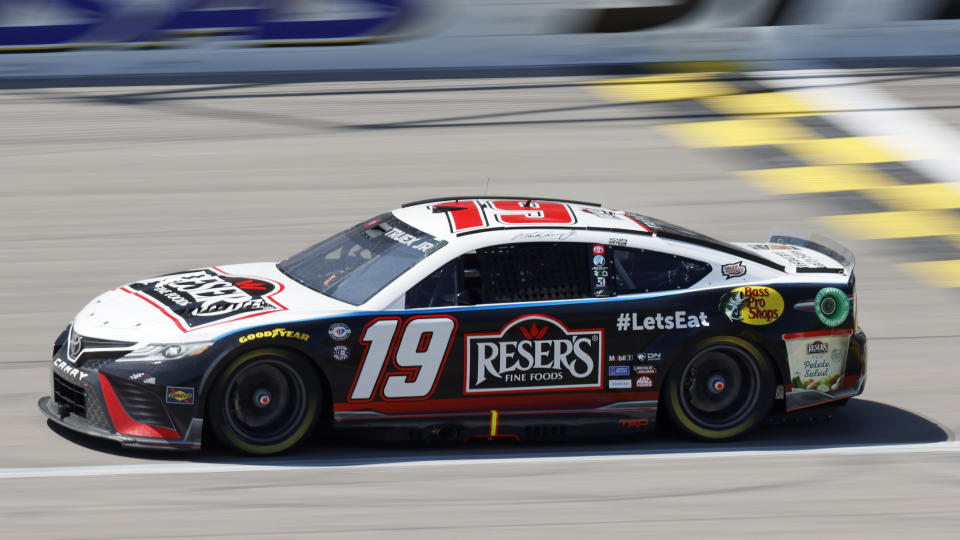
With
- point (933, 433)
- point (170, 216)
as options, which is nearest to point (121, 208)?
point (170, 216)

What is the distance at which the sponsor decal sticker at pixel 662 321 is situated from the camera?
22.5ft

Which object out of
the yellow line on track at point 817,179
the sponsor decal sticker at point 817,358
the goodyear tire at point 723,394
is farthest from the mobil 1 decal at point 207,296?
the yellow line on track at point 817,179

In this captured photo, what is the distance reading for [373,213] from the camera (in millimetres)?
11969

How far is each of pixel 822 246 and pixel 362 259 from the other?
279 centimetres

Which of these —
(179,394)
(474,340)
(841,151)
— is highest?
(841,151)

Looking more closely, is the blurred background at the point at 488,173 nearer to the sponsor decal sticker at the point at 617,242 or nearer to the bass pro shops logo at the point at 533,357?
the bass pro shops logo at the point at 533,357

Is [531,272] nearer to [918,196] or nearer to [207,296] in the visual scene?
[207,296]

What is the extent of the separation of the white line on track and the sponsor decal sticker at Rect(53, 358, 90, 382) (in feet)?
1.48

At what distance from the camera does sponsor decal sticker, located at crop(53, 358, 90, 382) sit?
6578 millimetres

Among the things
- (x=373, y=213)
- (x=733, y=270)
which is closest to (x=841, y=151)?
(x=373, y=213)

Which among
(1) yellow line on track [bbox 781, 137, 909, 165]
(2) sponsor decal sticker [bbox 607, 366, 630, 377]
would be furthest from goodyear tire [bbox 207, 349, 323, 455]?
(1) yellow line on track [bbox 781, 137, 909, 165]

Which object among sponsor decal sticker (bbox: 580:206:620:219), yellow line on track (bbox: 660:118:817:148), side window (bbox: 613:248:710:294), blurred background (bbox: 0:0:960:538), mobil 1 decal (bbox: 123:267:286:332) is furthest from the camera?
yellow line on track (bbox: 660:118:817:148)

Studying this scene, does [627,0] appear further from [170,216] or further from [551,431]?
[551,431]

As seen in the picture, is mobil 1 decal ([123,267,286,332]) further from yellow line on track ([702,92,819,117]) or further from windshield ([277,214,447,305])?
yellow line on track ([702,92,819,117])
